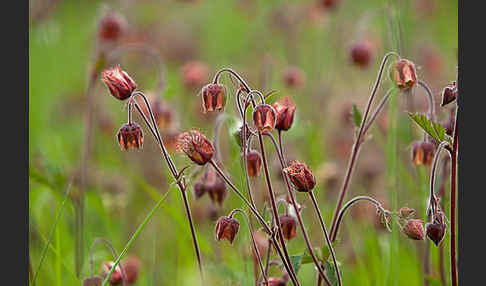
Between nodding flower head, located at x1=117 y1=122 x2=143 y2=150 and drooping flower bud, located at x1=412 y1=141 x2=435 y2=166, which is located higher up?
nodding flower head, located at x1=117 y1=122 x2=143 y2=150

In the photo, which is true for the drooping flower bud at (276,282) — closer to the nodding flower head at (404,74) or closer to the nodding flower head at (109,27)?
the nodding flower head at (404,74)

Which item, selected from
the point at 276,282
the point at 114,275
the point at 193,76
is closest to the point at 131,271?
the point at 114,275

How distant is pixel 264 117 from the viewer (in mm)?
1583

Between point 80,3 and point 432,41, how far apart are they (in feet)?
12.2

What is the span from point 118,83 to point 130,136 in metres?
0.14

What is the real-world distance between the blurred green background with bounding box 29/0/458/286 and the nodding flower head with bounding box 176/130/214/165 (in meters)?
0.14

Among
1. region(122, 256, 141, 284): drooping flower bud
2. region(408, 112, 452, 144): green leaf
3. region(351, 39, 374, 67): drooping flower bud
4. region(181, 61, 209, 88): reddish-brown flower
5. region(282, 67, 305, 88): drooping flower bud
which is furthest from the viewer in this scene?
region(181, 61, 209, 88): reddish-brown flower

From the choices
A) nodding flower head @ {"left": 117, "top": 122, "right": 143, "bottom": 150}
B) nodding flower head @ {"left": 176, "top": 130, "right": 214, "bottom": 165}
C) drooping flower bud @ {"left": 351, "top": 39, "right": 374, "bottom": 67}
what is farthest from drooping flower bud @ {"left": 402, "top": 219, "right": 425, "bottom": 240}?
drooping flower bud @ {"left": 351, "top": 39, "right": 374, "bottom": 67}

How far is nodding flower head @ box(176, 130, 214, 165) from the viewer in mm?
1555

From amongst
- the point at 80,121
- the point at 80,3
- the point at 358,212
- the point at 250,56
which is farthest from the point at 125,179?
the point at 80,3

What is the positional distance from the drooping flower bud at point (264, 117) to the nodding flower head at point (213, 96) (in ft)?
0.39

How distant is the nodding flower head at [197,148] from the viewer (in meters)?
1.55

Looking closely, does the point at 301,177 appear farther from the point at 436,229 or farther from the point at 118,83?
the point at 118,83

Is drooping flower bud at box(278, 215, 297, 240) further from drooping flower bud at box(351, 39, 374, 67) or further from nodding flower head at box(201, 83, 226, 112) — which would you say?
drooping flower bud at box(351, 39, 374, 67)
